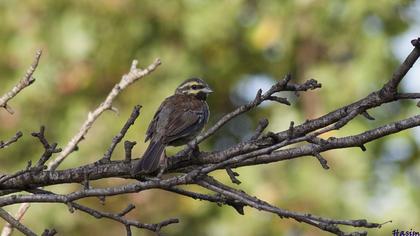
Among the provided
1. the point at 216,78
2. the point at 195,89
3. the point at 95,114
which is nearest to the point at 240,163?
the point at 95,114

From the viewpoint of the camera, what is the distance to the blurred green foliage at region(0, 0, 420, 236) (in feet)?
30.6

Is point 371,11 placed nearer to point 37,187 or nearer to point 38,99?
point 38,99

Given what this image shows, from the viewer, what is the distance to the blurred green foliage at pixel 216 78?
933 centimetres

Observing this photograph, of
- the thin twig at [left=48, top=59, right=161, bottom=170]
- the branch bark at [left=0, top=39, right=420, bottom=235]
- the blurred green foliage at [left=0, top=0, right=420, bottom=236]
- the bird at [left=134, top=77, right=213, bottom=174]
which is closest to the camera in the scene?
the branch bark at [left=0, top=39, right=420, bottom=235]

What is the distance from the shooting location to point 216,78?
35.2ft

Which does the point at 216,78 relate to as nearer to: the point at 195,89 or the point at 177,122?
the point at 195,89

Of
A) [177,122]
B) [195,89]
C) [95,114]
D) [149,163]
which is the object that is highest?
[195,89]

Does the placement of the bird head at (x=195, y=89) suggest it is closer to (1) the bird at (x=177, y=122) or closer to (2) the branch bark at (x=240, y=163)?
(1) the bird at (x=177, y=122)

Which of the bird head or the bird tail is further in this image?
the bird head

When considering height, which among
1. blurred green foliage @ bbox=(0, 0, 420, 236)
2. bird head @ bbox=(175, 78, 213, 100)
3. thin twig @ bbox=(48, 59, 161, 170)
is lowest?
thin twig @ bbox=(48, 59, 161, 170)

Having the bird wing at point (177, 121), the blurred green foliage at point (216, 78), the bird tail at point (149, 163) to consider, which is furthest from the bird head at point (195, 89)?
the blurred green foliage at point (216, 78)

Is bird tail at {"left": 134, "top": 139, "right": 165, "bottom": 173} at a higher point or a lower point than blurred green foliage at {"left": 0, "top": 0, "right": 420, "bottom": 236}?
lower

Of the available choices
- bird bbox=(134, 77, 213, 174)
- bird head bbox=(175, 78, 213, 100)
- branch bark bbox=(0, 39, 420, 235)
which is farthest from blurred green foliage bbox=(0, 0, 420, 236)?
branch bark bbox=(0, 39, 420, 235)

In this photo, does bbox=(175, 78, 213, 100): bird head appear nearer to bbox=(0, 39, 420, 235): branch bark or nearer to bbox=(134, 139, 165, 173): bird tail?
bbox=(134, 139, 165, 173): bird tail
